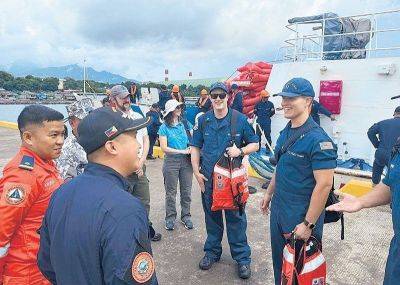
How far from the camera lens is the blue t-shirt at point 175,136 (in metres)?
4.62

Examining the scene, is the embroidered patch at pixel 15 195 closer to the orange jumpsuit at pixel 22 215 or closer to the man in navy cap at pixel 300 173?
the orange jumpsuit at pixel 22 215

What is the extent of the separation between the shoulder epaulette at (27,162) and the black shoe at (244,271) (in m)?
2.40

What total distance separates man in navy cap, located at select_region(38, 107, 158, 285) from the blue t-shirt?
124 inches

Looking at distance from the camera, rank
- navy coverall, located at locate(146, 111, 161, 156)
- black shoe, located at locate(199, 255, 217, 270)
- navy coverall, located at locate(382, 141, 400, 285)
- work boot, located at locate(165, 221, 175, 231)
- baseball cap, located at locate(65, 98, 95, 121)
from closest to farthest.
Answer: navy coverall, located at locate(382, 141, 400, 285) → baseball cap, located at locate(65, 98, 95, 121) → black shoe, located at locate(199, 255, 217, 270) → work boot, located at locate(165, 221, 175, 231) → navy coverall, located at locate(146, 111, 161, 156)

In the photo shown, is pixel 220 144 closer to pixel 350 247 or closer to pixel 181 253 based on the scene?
pixel 181 253

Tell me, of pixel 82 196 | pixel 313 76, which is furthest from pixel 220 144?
pixel 313 76

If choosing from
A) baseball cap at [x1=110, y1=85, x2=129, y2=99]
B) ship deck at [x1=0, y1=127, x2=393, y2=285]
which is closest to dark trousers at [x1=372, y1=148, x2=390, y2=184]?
ship deck at [x1=0, y1=127, x2=393, y2=285]

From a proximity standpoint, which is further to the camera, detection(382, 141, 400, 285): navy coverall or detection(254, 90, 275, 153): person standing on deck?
detection(254, 90, 275, 153): person standing on deck

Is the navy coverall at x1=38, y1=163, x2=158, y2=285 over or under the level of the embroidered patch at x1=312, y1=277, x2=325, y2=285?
over

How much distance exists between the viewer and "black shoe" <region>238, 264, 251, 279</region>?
11.1ft

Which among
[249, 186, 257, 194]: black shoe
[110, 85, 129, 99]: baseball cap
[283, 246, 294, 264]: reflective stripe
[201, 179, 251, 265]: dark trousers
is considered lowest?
[249, 186, 257, 194]: black shoe

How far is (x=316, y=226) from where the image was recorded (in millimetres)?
2584

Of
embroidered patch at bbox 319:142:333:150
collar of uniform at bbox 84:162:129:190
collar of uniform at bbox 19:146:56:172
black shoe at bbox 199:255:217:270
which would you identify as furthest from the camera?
black shoe at bbox 199:255:217:270

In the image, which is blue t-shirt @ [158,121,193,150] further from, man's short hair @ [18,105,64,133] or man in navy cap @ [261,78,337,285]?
man's short hair @ [18,105,64,133]
